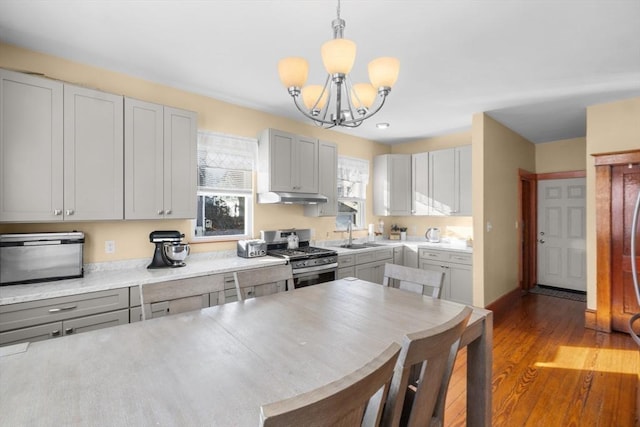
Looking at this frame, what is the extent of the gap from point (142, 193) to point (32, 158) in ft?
2.37

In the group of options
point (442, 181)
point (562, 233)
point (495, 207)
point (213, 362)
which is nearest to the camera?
point (213, 362)

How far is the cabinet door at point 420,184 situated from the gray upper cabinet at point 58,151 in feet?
13.2

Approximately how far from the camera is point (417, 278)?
83.4 inches

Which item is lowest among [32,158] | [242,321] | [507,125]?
[242,321]

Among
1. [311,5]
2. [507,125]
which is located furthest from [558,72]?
[311,5]

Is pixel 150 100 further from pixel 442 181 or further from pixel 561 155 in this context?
pixel 561 155

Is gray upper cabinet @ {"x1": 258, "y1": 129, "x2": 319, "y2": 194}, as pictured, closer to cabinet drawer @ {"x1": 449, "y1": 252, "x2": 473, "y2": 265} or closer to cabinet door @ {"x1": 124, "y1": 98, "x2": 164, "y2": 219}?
cabinet door @ {"x1": 124, "y1": 98, "x2": 164, "y2": 219}

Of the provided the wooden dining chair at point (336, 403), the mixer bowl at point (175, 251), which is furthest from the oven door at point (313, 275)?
the wooden dining chair at point (336, 403)

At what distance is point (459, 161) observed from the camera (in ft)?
14.4

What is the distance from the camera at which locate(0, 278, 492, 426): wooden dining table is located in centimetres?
84

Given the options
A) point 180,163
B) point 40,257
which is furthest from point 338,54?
point 40,257

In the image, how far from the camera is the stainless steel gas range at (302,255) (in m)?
3.29

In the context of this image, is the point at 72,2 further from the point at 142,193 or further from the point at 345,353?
the point at 345,353

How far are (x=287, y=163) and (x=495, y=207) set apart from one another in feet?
9.31
